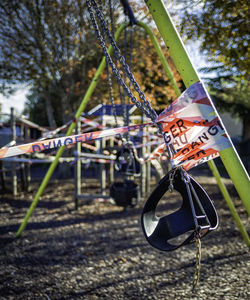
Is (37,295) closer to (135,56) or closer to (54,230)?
(54,230)

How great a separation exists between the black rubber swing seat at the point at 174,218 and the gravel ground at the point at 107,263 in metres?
1.06

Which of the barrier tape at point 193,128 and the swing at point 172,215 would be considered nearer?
the barrier tape at point 193,128

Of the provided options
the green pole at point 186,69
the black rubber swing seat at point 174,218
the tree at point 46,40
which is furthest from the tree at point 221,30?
the tree at point 46,40

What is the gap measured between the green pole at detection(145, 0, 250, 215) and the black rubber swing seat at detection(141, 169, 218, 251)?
0.20 meters

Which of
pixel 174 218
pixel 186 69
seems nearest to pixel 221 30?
pixel 186 69

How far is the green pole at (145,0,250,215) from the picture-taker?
150 centimetres

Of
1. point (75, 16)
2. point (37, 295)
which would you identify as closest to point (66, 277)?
point (37, 295)

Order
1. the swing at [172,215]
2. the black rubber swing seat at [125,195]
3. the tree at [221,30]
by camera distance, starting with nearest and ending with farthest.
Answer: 1. the swing at [172,215]
2. the tree at [221,30]
3. the black rubber swing seat at [125,195]

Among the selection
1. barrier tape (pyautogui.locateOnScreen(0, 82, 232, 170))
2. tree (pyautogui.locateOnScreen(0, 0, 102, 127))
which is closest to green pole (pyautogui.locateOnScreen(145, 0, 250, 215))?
barrier tape (pyautogui.locateOnScreen(0, 82, 232, 170))

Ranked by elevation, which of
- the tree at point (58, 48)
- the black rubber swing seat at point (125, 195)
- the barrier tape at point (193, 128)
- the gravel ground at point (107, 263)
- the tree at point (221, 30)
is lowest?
the gravel ground at point (107, 263)

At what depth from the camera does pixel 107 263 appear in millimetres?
3016

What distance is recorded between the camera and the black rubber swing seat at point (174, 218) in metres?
1.54

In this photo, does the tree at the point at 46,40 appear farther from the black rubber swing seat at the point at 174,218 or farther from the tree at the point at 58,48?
the black rubber swing seat at the point at 174,218

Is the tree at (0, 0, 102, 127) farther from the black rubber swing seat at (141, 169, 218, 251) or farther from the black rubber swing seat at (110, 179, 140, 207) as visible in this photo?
the black rubber swing seat at (141, 169, 218, 251)
